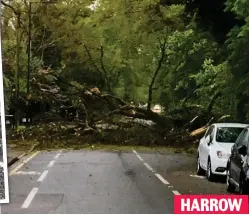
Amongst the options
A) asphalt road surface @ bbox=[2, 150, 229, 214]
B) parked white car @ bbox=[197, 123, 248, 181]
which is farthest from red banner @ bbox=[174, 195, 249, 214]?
parked white car @ bbox=[197, 123, 248, 181]

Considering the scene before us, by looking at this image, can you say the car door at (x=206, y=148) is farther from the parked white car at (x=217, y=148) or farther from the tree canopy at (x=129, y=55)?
the tree canopy at (x=129, y=55)

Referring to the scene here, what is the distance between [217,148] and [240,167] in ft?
8.92

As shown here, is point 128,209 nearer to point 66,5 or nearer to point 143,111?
point 143,111

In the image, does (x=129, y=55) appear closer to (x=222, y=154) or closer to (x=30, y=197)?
(x=222, y=154)

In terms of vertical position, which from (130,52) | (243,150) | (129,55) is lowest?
(243,150)

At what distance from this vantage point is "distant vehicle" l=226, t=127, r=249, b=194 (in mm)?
7297

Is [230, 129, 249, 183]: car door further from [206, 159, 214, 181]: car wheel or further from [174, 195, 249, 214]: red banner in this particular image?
[206, 159, 214, 181]: car wheel

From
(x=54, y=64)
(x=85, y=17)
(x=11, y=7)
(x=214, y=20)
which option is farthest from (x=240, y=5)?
(x=85, y=17)

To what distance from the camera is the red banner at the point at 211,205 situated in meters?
6.05

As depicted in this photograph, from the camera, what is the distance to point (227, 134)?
11.0 metres

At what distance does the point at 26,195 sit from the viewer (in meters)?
7.68

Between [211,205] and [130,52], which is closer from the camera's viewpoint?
[211,205]

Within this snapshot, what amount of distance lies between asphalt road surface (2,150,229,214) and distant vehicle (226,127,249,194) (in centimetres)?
24

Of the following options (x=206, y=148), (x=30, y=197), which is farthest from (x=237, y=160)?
(x=206, y=148)
